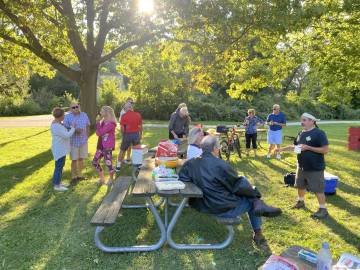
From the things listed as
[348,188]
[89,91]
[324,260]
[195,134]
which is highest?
[89,91]

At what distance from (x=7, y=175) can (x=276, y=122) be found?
27.1ft

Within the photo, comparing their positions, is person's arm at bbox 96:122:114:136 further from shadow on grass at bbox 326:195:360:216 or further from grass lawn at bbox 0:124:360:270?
shadow on grass at bbox 326:195:360:216

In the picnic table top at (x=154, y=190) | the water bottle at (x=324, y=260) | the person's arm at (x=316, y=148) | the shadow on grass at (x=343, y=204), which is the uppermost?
the person's arm at (x=316, y=148)

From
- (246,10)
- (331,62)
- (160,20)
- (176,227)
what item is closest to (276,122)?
(331,62)

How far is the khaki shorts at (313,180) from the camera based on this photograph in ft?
21.2

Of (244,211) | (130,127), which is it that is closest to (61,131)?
(130,127)

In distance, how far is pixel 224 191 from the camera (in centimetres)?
509

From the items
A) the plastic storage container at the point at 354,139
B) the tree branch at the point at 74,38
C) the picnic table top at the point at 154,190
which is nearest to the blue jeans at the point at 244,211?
the picnic table top at the point at 154,190

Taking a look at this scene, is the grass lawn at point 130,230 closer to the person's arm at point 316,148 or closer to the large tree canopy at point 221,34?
the person's arm at point 316,148

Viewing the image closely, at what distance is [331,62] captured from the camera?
1255cm

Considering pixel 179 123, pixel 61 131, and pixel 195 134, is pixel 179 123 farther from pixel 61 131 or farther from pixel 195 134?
pixel 195 134

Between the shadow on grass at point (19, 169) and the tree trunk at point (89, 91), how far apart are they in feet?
14.9

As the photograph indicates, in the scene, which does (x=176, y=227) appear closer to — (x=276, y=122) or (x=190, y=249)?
(x=190, y=249)

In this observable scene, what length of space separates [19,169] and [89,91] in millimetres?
7394
